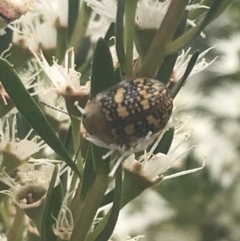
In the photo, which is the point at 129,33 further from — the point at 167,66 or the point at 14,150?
the point at 14,150

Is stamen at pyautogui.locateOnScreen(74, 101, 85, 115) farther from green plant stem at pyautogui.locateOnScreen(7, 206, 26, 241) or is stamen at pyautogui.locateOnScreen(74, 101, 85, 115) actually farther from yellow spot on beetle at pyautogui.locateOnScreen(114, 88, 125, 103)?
green plant stem at pyautogui.locateOnScreen(7, 206, 26, 241)

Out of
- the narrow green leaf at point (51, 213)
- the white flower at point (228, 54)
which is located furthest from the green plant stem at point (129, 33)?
the white flower at point (228, 54)

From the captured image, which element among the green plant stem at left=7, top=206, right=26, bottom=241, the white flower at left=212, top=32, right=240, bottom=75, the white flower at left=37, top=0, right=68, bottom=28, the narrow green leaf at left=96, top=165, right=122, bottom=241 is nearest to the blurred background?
the white flower at left=212, top=32, right=240, bottom=75

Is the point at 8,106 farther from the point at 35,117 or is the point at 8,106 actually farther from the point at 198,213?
the point at 198,213

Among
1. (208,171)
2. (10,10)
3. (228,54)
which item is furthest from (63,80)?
(228,54)

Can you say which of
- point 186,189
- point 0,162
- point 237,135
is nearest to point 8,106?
point 0,162

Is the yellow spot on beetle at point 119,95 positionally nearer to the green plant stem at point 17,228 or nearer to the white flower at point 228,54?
the green plant stem at point 17,228
